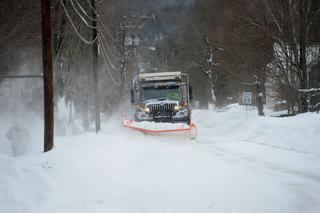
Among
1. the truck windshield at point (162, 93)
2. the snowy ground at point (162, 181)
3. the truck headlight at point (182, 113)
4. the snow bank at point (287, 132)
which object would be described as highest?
the truck windshield at point (162, 93)

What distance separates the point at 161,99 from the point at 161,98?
93mm

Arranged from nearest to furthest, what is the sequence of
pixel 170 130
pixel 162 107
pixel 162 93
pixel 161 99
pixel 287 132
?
pixel 287 132 < pixel 170 130 < pixel 162 107 < pixel 161 99 < pixel 162 93

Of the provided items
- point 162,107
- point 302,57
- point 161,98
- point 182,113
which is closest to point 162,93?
point 161,98

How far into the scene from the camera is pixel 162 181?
7.83m

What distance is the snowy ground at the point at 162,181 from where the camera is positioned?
5.88 m

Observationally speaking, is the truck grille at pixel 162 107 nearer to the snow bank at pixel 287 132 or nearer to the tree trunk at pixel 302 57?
the snow bank at pixel 287 132

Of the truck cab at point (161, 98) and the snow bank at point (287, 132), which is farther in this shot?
the truck cab at point (161, 98)

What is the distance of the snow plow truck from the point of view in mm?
18453

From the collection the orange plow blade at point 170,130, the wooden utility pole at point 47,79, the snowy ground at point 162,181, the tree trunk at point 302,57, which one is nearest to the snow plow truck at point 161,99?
the orange plow blade at point 170,130

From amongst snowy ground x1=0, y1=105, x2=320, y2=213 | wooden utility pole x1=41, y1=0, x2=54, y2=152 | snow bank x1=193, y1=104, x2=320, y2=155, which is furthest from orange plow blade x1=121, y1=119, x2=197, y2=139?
wooden utility pole x1=41, y1=0, x2=54, y2=152

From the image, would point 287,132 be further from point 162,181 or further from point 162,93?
point 162,181

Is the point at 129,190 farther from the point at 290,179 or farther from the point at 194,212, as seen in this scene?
the point at 290,179

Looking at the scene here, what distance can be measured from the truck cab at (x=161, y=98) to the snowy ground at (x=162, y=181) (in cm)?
594

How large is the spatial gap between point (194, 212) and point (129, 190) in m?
1.78
